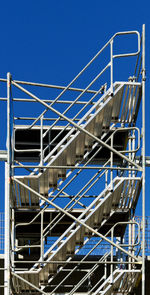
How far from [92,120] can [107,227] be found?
4127 millimetres

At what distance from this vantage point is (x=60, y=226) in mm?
20438

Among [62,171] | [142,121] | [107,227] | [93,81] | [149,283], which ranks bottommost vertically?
[149,283]

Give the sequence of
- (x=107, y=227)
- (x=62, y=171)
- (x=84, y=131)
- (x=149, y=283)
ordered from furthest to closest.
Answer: (x=149, y=283)
(x=107, y=227)
(x=62, y=171)
(x=84, y=131)

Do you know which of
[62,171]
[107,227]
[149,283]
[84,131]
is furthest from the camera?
[149,283]

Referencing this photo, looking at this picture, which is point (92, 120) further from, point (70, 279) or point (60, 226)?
point (70, 279)

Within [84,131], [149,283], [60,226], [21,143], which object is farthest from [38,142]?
[149,283]

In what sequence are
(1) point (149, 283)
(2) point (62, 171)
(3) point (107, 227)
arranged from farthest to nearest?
(1) point (149, 283), (3) point (107, 227), (2) point (62, 171)

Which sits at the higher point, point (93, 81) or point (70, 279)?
point (93, 81)

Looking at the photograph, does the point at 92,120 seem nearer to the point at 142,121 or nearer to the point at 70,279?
the point at 142,121

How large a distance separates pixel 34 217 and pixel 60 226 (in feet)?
4.63

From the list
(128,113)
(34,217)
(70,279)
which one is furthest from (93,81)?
(70,279)

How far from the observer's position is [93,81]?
61.7 feet

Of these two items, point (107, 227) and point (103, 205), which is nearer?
point (103, 205)

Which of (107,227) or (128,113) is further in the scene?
(107,227)
